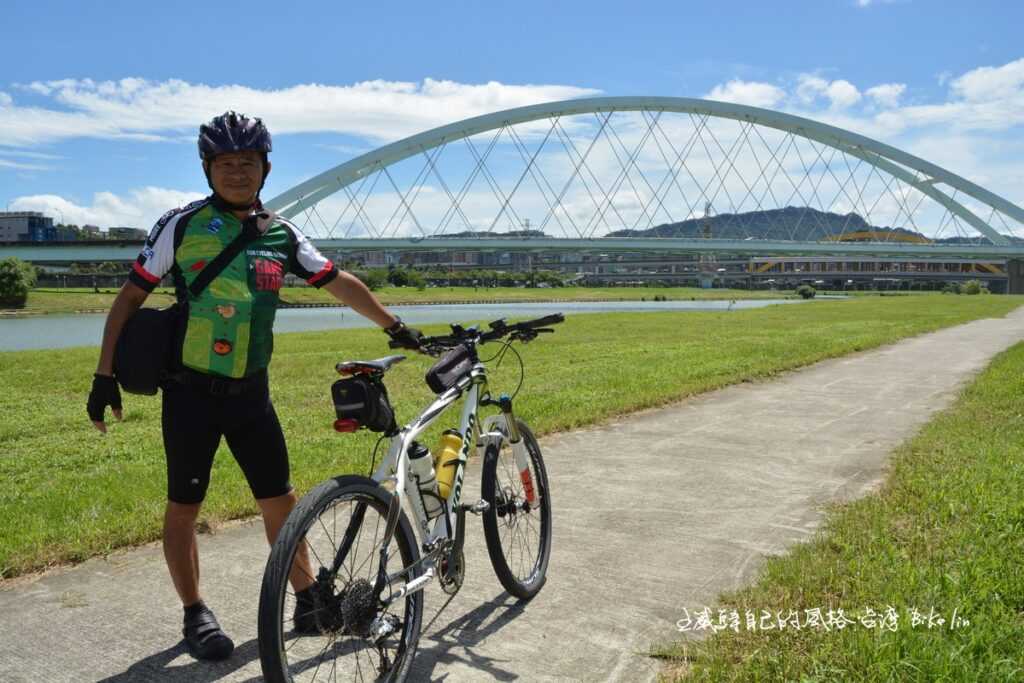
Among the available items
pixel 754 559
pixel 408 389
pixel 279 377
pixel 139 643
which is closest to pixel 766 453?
pixel 754 559

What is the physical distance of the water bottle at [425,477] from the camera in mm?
2889

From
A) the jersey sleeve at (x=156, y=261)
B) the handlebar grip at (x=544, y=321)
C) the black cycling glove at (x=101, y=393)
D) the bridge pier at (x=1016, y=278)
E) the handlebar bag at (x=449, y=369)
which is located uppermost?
the bridge pier at (x=1016, y=278)

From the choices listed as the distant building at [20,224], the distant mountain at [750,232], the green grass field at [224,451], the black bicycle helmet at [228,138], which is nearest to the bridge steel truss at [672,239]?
the distant mountain at [750,232]

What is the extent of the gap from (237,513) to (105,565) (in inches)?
33.7

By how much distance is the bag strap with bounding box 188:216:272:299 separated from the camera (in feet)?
9.14

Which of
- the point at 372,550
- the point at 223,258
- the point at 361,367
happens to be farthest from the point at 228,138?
the point at 372,550

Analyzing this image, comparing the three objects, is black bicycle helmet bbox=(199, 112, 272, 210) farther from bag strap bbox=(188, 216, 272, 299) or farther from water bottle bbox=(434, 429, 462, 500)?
water bottle bbox=(434, 429, 462, 500)

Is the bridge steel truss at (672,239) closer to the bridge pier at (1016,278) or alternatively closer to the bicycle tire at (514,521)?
the bridge pier at (1016,278)

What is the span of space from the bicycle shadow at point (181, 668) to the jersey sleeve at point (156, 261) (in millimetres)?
1242

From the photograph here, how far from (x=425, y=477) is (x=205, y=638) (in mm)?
931

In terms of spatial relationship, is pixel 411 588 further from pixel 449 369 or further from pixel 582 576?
pixel 582 576

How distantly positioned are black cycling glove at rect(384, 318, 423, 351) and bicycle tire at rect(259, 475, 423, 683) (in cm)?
70

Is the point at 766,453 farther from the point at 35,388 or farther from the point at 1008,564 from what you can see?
the point at 35,388

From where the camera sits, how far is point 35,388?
522 inches
